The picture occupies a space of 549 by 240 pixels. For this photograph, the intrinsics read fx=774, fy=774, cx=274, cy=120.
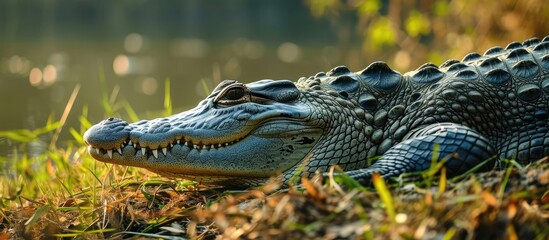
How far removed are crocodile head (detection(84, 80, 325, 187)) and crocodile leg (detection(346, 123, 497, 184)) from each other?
1.74 feet

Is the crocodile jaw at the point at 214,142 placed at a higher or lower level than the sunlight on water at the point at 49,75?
higher

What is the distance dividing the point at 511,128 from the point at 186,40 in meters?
21.6

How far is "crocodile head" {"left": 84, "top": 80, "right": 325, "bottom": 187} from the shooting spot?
3.99 meters

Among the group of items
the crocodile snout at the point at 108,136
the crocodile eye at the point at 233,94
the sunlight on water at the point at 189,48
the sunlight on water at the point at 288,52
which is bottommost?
the sunlight on water at the point at 288,52

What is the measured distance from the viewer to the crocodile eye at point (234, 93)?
425 cm

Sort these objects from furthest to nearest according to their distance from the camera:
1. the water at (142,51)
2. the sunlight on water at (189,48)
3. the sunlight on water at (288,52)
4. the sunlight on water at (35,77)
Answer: the sunlight on water at (189,48) → the sunlight on water at (288,52) → the sunlight on water at (35,77) → the water at (142,51)

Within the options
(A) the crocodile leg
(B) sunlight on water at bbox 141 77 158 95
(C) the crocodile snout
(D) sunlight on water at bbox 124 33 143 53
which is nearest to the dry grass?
(A) the crocodile leg

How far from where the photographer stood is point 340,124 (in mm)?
4254

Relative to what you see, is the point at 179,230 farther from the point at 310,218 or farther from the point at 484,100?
the point at 484,100

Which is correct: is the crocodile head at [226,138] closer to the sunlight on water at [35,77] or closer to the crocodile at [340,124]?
the crocodile at [340,124]

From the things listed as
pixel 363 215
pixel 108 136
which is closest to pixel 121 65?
pixel 108 136

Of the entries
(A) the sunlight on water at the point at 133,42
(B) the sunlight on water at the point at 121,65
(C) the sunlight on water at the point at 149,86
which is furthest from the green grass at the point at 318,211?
(A) the sunlight on water at the point at 133,42

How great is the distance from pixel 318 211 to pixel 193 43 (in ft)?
71.8

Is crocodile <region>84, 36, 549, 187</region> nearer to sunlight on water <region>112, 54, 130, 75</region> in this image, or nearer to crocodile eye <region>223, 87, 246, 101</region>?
crocodile eye <region>223, 87, 246, 101</region>
